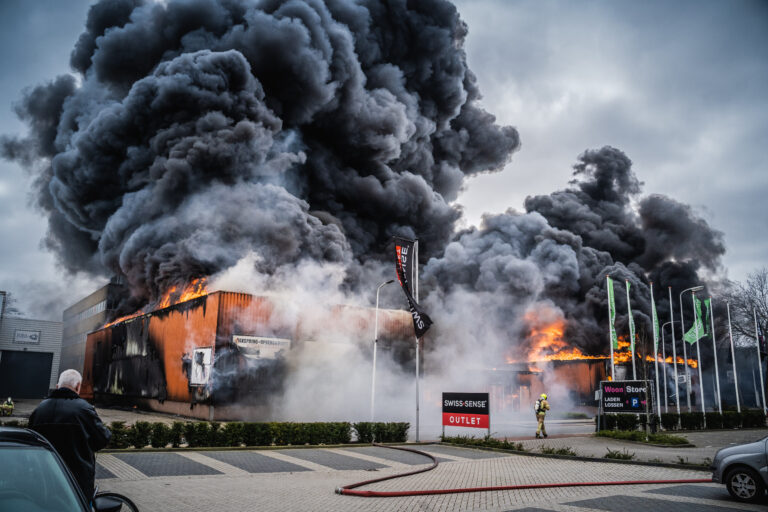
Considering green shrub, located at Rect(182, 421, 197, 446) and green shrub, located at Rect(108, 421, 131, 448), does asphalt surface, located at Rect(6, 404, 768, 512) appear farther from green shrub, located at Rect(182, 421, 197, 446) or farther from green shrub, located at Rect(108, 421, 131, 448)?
green shrub, located at Rect(182, 421, 197, 446)

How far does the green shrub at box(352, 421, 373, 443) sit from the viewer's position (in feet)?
62.6

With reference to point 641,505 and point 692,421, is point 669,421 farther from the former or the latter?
point 641,505

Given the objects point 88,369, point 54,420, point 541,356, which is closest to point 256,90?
point 88,369

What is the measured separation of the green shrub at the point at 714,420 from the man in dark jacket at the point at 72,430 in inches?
1219

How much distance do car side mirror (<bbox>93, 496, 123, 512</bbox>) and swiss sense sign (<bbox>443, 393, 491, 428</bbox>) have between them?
628 inches

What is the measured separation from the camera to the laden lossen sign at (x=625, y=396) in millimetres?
21547

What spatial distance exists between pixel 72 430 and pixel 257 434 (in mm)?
12607

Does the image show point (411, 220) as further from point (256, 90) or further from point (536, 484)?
point (536, 484)

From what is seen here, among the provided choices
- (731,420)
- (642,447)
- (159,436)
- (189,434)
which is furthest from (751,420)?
(159,436)

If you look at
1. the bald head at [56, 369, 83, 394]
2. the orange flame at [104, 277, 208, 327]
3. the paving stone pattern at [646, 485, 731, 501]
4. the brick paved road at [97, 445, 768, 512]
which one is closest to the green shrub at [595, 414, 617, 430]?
the brick paved road at [97, 445, 768, 512]

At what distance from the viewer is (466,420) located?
64.3 feet

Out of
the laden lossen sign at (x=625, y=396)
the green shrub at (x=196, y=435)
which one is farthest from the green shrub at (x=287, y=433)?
the laden lossen sign at (x=625, y=396)

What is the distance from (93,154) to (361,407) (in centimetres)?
2712

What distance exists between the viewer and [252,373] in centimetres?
2881
